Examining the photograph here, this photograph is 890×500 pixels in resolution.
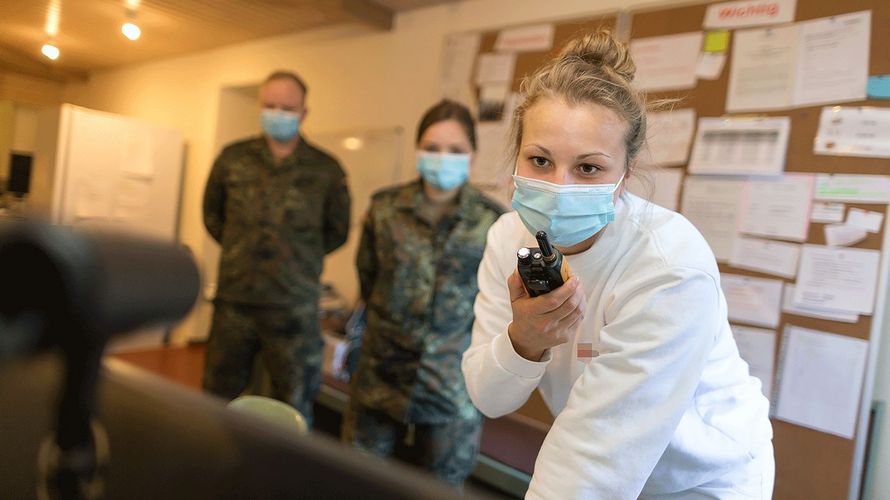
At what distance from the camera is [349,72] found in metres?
3.65

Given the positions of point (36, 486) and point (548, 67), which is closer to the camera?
point (36, 486)

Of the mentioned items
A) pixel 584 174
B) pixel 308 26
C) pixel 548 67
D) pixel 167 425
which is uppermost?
pixel 308 26

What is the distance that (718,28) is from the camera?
7.36 feet

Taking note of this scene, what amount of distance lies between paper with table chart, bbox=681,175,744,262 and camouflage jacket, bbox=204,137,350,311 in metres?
1.38

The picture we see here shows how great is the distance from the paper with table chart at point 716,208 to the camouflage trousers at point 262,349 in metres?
1.58

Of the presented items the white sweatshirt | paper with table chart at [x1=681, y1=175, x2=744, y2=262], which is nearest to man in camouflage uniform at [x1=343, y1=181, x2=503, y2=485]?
the white sweatshirt

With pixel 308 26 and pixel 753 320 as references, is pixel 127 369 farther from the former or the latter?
pixel 308 26

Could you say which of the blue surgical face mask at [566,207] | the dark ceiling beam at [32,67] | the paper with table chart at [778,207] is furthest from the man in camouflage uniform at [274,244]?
the paper with table chart at [778,207]

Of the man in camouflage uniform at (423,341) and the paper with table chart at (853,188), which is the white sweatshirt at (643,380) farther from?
the paper with table chart at (853,188)

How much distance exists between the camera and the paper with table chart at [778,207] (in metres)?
1.98

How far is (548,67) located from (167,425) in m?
0.79

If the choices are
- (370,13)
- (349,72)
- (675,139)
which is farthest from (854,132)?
(349,72)

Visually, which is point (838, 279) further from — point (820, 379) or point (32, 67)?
point (32, 67)

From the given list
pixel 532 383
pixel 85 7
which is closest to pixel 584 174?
pixel 532 383
